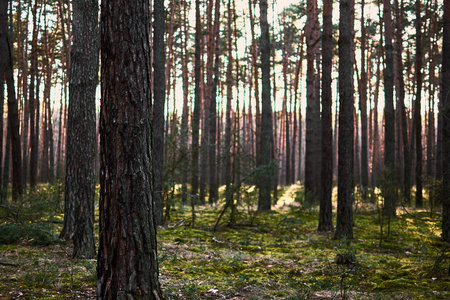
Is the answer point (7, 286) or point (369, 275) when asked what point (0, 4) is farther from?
point (369, 275)

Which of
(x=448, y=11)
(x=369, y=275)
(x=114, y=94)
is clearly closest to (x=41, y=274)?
(x=114, y=94)

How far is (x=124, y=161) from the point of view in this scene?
3295 millimetres

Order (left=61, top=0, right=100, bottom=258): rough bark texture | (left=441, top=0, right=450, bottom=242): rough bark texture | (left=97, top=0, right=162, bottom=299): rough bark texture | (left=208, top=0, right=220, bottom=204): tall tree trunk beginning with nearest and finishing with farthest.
A: (left=97, top=0, right=162, bottom=299): rough bark texture
(left=61, top=0, right=100, bottom=258): rough bark texture
(left=441, top=0, right=450, bottom=242): rough bark texture
(left=208, top=0, right=220, bottom=204): tall tree trunk

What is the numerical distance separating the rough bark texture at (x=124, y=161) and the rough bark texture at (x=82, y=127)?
274cm

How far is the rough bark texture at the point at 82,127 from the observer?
5.92 meters

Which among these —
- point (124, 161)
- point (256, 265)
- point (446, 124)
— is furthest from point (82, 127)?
point (446, 124)

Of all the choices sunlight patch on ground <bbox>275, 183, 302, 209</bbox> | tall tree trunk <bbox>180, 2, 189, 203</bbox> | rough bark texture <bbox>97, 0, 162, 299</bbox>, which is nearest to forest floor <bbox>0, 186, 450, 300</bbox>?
rough bark texture <bbox>97, 0, 162, 299</bbox>

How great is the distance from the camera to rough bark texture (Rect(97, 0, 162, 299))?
3297 mm

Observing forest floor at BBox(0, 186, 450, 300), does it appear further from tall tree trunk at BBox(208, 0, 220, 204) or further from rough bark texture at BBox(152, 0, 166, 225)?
tall tree trunk at BBox(208, 0, 220, 204)

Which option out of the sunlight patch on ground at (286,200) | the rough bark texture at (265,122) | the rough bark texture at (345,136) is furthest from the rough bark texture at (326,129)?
the sunlight patch on ground at (286,200)

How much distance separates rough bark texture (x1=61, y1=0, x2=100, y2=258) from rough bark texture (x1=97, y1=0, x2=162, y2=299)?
8.99ft

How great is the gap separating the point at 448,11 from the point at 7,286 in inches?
364

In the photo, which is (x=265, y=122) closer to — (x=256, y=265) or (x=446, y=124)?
(x=446, y=124)

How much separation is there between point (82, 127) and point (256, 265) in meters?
3.41
